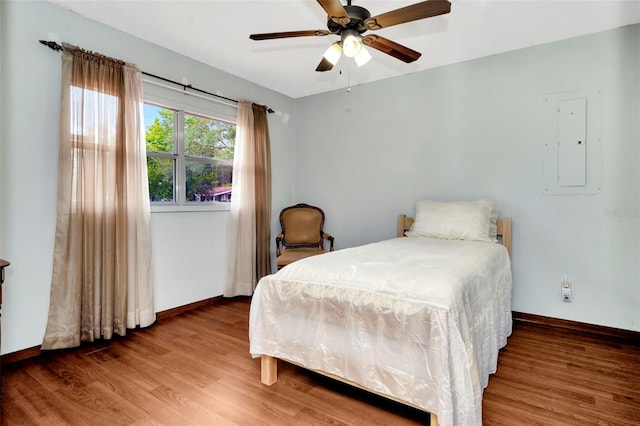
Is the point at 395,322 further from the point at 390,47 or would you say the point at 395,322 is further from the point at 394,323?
the point at 390,47

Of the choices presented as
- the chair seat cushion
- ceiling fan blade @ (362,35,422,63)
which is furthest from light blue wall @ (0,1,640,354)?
ceiling fan blade @ (362,35,422,63)

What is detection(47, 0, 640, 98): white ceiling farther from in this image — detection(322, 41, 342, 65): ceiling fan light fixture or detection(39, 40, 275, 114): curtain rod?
detection(322, 41, 342, 65): ceiling fan light fixture

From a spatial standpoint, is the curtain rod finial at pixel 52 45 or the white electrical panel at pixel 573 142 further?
the white electrical panel at pixel 573 142

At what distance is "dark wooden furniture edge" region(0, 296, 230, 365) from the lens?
2.24m

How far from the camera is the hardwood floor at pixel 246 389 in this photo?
1.67 meters

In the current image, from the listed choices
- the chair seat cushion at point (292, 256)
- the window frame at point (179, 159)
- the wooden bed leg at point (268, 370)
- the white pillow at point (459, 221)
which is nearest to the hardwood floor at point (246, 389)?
the wooden bed leg at point (268, 370)

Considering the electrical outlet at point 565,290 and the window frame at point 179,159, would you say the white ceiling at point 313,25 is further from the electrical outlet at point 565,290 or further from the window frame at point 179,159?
the electrical outlet at point 565,290

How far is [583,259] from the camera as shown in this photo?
2850 millimetres

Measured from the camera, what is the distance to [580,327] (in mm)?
2854

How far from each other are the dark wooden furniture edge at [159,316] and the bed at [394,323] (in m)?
1.62

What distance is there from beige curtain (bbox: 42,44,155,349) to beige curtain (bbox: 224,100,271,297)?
1.01 metres

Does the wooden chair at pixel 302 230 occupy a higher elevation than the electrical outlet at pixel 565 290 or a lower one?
higher

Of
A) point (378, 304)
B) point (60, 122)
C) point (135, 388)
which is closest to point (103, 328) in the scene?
point (135, 388)

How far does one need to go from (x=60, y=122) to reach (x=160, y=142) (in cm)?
87
